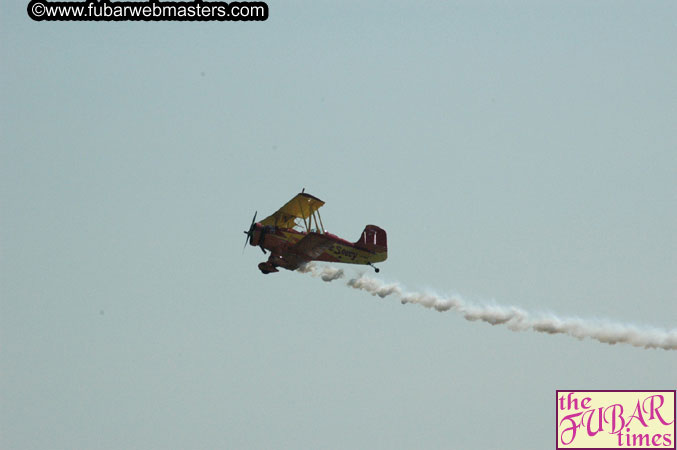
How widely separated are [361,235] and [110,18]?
14676mm

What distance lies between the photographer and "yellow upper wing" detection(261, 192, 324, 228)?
80.4m

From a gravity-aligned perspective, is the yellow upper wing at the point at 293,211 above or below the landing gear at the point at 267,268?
above

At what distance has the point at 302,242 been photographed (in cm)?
7925

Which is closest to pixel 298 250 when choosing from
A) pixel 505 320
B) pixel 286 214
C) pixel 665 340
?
pixel 286 214

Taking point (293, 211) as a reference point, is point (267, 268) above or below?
below

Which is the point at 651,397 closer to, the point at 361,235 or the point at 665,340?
the point at 665,340

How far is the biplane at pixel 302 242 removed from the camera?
79688 millimetres

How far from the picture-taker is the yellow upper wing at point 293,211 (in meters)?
80.4

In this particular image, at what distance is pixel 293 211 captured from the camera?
265ft

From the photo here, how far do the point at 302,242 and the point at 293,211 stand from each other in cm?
209

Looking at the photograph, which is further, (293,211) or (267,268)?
(293,211)

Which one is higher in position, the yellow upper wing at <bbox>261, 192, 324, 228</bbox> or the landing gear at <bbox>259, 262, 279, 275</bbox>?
the yellow upper wing at <bbox>261, 192, 324, 228</bbox>

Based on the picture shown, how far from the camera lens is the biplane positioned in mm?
79688

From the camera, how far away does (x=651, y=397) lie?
231ft
